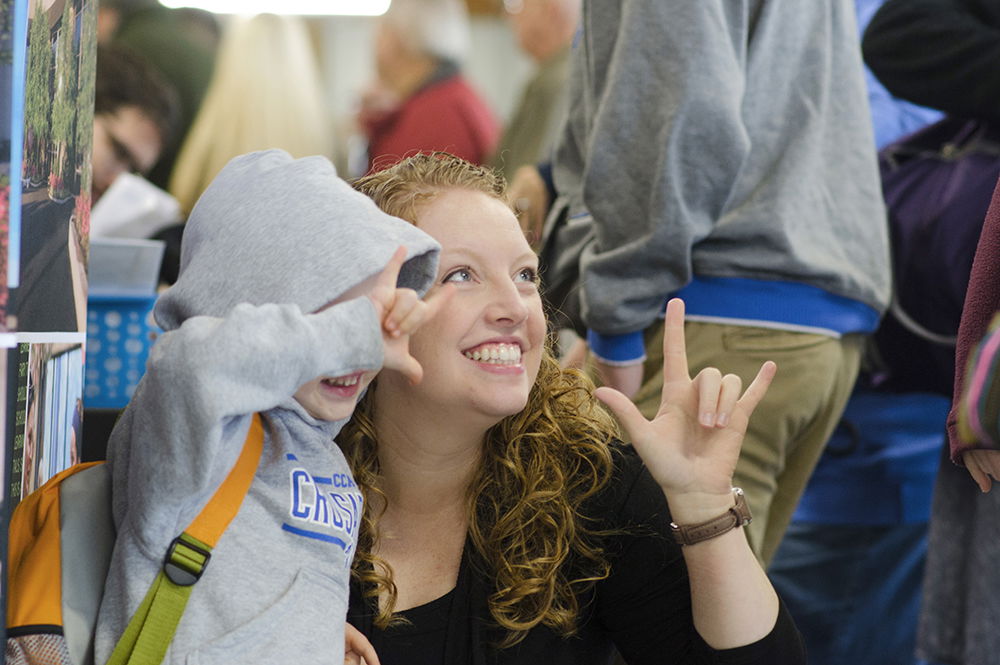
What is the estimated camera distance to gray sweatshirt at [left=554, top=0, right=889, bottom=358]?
1818 mm

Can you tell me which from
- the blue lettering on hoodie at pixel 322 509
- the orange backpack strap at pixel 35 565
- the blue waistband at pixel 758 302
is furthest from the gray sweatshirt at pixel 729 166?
the orange backpack strap at pixel 35 565

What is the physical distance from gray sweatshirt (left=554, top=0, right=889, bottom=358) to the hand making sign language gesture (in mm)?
494

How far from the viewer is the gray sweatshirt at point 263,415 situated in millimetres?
→ 1049

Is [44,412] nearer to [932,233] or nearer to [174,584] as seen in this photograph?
[174,584]

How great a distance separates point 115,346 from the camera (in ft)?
7.39

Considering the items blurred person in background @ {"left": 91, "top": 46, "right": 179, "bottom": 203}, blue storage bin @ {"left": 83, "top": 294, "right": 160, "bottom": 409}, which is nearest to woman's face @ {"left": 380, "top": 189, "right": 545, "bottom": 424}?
blue storage bin @ {"left": 83, "top": 294, "right": 160, "bottom": 409}

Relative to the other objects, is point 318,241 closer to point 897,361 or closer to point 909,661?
point 897,361

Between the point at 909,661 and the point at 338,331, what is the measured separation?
7.32ft

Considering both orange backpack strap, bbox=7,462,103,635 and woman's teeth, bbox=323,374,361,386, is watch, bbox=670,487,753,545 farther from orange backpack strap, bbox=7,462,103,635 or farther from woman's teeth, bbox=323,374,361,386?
orange backpack strap, bbox=7,462,103,635

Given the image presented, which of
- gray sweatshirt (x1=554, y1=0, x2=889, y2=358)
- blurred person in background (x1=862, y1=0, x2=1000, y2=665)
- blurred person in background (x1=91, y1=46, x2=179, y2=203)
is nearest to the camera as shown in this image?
gray sweatshirt (x1=554, y1=0, x2=889, y2=358)

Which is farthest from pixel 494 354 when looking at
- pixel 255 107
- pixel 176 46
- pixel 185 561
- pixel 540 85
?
Answer: pixel 176 46

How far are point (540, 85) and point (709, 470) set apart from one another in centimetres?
225

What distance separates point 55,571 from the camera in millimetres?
1098

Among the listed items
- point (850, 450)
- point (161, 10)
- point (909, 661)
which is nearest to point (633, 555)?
point (850, 450)
